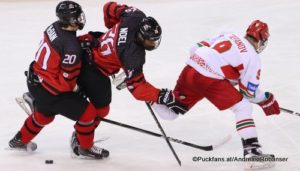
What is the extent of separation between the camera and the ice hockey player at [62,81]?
2975 mm

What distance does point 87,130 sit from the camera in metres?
3.16

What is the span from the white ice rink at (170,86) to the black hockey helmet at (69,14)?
0.78 m

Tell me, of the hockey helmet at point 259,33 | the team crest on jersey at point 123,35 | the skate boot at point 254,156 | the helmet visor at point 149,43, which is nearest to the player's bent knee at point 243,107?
the skate boot at point 254,156

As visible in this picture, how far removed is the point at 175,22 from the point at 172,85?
5.88ft

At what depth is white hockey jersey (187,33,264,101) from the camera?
2936mm

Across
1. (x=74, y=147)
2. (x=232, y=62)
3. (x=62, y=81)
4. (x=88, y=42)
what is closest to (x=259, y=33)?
(x=232, y=62)

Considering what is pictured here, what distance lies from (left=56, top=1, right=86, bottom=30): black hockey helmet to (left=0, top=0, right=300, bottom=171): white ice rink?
779mm

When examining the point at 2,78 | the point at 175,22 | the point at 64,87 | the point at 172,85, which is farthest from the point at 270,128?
the point at 175,22

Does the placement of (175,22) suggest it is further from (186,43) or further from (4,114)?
(4,114)

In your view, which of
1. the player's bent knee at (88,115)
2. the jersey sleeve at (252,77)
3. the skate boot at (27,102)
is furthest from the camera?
the skate boot at (27,102)

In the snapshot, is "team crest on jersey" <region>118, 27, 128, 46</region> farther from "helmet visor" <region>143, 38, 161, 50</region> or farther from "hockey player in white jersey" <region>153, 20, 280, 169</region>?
"hockey player in white jersey" <region>153, 20, 280, 169</region>

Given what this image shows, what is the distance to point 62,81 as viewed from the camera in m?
3.01

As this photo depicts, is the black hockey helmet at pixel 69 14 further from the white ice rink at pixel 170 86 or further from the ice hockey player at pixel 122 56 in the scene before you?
the white ice rink at pixel 170 86

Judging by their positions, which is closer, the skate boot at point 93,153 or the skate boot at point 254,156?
the skate boot at point 254,156
